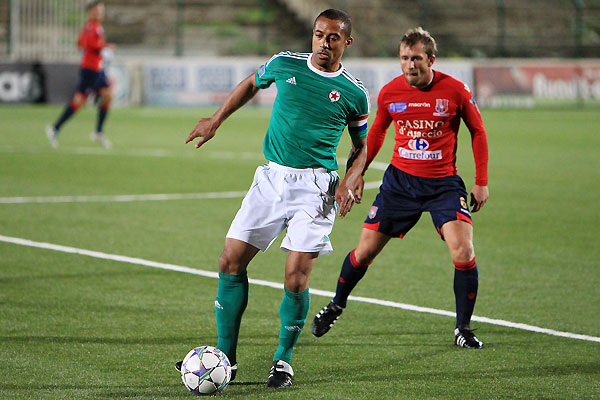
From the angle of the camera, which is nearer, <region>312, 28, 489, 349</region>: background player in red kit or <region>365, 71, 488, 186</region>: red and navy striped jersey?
<region>312, 28, 489, 349</region>: background player in red kit

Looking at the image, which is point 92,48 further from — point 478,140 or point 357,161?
point 357,161

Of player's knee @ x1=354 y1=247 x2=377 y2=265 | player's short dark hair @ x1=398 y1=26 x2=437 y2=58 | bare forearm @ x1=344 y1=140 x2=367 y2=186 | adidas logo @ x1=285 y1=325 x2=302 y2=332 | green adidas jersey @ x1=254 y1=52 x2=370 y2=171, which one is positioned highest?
player's short dark hair @ x1=398 y1=26 x2=437 y2=58

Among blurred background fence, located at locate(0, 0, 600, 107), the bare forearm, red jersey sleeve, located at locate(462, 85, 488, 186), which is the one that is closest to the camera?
the bare forearm

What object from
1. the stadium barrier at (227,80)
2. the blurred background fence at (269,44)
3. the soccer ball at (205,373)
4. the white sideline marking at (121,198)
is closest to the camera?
the soccer ball at (205,373)

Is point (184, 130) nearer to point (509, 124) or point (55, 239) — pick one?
point (509, 124)

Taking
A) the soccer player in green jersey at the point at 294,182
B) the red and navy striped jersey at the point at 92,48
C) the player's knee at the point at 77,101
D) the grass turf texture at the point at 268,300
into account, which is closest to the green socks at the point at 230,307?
the soccer player in green jersey at the point at 294,182

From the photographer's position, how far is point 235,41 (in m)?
34.9

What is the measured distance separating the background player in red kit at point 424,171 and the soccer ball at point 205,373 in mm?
1265

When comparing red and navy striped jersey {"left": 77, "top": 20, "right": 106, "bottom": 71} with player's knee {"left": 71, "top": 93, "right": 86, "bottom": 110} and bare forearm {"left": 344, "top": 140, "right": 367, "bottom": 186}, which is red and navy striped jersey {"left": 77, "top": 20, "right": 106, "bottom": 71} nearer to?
player's knee {"left": 71, "top": 93, "right": 86, "bottom": 110}

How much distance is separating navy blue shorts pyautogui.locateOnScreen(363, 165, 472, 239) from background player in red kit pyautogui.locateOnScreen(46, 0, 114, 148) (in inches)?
469

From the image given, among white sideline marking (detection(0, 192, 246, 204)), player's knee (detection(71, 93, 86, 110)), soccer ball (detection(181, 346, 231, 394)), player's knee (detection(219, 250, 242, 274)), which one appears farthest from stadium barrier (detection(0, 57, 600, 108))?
soccer ball (detection(181, 346, 231, 394))

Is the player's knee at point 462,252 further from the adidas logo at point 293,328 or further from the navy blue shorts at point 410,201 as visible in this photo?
the adidas logo at point 293,328

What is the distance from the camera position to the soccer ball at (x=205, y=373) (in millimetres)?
4695

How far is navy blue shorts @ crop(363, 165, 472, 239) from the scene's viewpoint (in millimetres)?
6066
